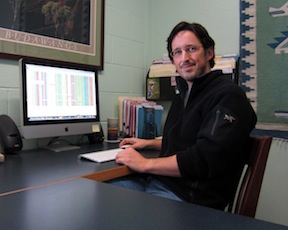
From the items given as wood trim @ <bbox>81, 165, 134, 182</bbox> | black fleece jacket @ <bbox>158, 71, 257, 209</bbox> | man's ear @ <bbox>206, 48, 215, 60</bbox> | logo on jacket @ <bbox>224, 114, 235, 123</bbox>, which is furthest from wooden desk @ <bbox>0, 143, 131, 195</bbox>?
man's ear @ <bbox>206, 48, 215, 60</bbox>

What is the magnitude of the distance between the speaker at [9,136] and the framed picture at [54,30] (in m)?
0.37

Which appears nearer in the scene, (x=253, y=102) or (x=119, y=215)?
(x=119, y=215)

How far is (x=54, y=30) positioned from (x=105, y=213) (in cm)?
146

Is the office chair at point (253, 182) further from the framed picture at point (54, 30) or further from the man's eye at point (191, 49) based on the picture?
the framed picture at point (54, 30)

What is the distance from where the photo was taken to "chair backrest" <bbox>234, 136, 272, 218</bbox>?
3.45 feet

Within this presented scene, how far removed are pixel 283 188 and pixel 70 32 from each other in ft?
5.70

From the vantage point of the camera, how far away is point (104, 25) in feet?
7.29

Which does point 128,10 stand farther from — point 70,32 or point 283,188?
point 283,188

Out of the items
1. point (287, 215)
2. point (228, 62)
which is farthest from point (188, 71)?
point (287, 215)

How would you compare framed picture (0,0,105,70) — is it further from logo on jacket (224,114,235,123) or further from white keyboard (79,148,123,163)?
logo on jacket (224,114,235,123)

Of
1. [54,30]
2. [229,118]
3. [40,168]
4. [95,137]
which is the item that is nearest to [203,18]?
[54,30]

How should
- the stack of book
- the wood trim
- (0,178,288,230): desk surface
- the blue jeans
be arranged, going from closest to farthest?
1. (0,178,288,230): desk surface
2. the wood trim
3. the blue jeans
4. the stack of book

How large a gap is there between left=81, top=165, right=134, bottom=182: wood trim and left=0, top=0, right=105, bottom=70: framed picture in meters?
0.91

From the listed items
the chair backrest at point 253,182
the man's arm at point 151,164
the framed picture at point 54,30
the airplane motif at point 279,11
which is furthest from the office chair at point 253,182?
the framed picture at point 54,30
